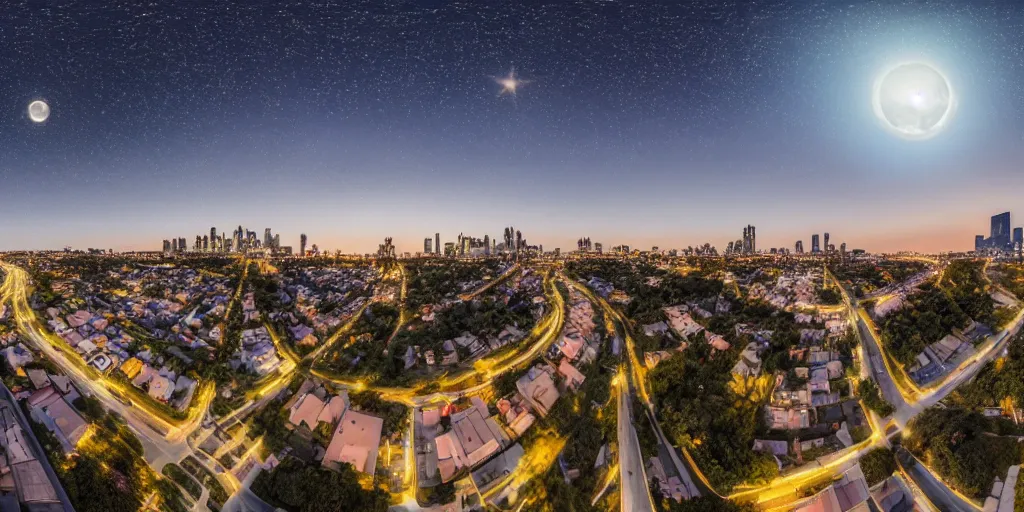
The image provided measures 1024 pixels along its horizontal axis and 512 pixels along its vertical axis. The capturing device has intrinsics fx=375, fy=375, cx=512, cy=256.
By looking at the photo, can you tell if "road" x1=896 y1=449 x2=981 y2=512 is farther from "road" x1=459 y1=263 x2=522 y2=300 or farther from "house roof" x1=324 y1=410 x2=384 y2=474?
"road" x1=459 y1=263 x2=522 y2=300

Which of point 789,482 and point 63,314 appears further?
point 63,314

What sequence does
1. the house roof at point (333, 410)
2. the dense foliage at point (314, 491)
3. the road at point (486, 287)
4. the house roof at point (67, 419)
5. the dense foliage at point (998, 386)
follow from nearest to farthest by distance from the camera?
the dense foliage at point (314, 491), the house roof at point (67, 419), the dense foliage at point (998, 386), the house roof at point (333, 410), the road at point (486, 287)

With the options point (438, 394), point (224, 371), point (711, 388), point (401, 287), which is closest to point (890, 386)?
point (711, 388)

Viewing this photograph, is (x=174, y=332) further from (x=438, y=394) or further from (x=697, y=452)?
(x=697, y=452)

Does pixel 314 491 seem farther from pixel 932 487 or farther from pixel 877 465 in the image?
pixel 932 487

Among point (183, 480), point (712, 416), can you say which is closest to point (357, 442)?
point (183, 480)

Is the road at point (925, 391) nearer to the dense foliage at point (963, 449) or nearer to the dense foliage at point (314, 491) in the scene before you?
the dense foliage at point (963, 449)

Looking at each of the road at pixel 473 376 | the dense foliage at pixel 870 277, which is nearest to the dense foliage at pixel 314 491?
the road at pixel 473 376

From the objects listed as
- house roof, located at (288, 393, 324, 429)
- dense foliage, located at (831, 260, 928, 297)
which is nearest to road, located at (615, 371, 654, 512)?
house roof, located at (288, 393, 324, 429)
